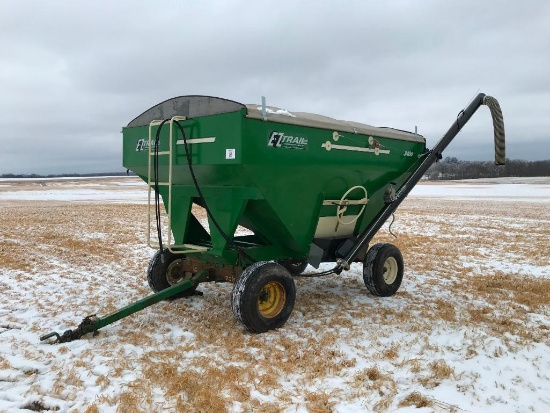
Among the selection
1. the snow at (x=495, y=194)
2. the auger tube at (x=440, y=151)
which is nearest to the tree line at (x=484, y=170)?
the snow at (x=495, y=194)

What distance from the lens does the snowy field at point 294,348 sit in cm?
371

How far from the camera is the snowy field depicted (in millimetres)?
3709

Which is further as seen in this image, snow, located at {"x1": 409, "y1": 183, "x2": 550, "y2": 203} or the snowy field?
snow, located at {"x1": 409, "y1": 183, "x2": 550, "y2": 203}

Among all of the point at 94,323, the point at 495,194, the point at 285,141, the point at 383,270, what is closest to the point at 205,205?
the point at 285,141

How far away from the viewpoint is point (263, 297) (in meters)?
5.46

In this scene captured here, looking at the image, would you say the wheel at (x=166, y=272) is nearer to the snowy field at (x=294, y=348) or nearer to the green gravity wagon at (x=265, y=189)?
the green gravity wagon at (x=265, y=189)

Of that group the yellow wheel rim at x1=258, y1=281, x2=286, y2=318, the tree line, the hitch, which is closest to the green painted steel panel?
the yellow wheel rim at x1=258, y1=281, x2=286, y2=318

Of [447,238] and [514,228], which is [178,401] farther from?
[514,228]

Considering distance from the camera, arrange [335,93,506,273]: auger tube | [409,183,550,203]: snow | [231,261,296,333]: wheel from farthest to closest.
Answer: [409,183,550,203]: snow → [335,93,506,273]: auger tube → [231,261,296,333]: wheel

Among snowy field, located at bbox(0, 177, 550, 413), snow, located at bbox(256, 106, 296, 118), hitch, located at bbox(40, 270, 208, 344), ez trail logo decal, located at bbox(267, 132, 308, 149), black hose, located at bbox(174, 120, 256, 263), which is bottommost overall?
snowy field, located at bbox(0, 177, 550, 413)

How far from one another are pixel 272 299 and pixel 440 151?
3780 millimetres

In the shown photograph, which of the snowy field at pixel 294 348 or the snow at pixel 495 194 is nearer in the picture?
the snowy field at pixel 294 348

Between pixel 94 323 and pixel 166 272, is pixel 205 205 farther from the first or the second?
pixel 94 323

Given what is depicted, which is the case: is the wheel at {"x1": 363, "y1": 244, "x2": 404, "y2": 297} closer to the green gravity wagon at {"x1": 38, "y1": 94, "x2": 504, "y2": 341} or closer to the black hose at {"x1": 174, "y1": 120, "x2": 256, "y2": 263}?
the green gravity wagon at {"x1": 38, "y1": 94, "x2": 504, "y2": 341}
